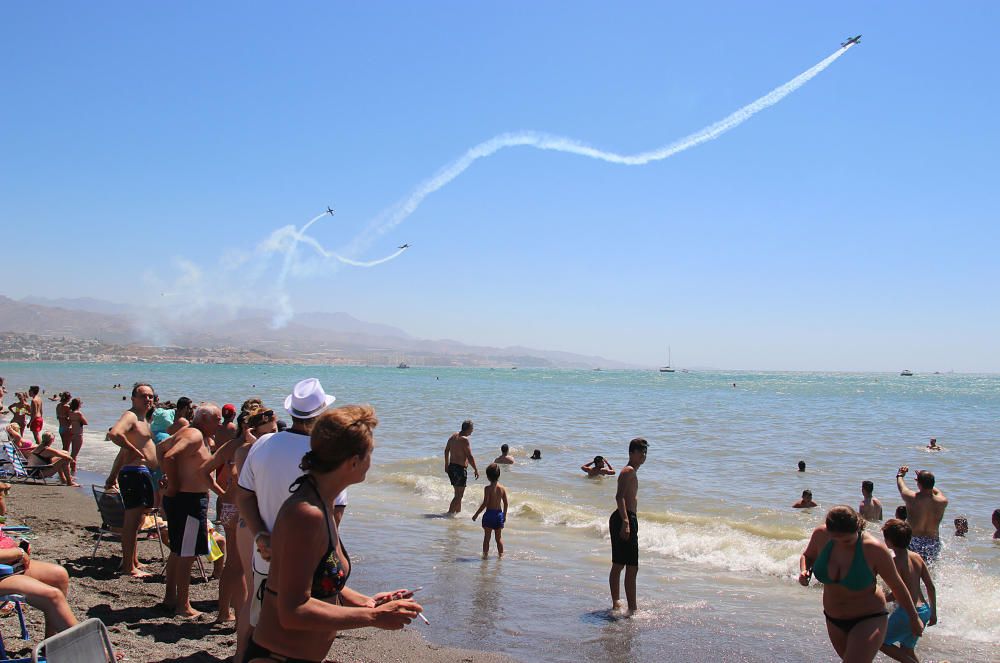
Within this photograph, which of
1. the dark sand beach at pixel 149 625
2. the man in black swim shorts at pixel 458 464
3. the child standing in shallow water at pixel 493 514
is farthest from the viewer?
the man in black swim shorts at pixel 458 464

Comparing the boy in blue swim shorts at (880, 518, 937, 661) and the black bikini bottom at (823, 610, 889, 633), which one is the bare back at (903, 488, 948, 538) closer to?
the boy in blue swim shorts at (880, 518, 937, 661)

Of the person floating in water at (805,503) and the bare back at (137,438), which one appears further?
the person floating in water at (805,503)

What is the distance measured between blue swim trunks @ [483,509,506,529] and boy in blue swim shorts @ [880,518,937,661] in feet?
15.9

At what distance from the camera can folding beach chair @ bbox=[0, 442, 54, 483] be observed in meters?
13.5

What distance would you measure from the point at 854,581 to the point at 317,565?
12.3ft

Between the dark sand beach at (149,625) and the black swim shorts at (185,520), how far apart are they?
1.99 ft

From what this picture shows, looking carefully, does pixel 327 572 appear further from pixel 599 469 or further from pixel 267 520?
pixel 599 469

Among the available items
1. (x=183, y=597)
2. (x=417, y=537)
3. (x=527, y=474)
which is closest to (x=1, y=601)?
(x=183, y=597)

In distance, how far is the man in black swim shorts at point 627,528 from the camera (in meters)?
7.45

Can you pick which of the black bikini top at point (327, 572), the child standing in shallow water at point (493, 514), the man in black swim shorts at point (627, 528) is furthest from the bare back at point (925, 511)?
the black bikini top at point (327, 572)

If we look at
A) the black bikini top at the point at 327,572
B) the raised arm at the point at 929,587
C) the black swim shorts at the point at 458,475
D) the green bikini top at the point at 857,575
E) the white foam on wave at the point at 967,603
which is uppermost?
the black bikini top at the point at 327,572

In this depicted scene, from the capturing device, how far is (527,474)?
1880 centimetres

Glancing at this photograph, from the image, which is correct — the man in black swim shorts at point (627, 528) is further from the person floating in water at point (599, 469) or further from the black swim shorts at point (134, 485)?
the person floating in water at point (599, 469)

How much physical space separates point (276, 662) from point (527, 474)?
54.0 ft
